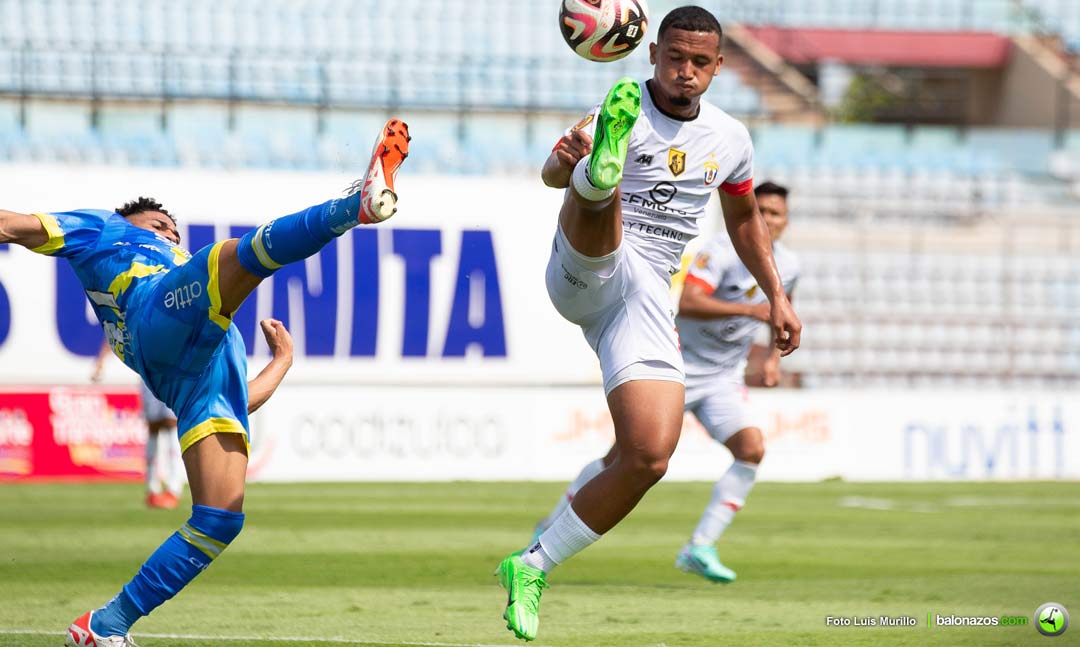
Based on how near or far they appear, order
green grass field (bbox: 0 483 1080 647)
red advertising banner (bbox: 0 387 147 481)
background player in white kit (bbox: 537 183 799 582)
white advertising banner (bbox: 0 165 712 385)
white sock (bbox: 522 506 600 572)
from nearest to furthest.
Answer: white sock (bbox: 522 506 600 572), green grass field (bbox: 0 483 1080 647), background player in white kit (bbox: 537 183 799 582), red advertising banner (bbox: 0 387 147 481), white advertising banner (bbox: 0 165 712 385)

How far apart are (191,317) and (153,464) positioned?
8625mm

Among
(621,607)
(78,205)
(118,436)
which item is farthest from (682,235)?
(78,205)

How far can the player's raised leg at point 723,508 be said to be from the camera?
8.29 m

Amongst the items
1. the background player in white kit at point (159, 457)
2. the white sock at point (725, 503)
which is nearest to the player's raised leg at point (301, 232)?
the white sock at point (725, 503)

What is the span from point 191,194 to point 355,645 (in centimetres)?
1255

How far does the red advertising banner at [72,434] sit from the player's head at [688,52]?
1142 cm

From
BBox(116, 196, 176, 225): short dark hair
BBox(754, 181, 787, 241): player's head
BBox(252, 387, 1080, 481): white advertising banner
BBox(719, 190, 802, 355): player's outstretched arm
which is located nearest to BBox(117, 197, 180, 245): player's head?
BBox(116, 196, 176, 225): short dark hair

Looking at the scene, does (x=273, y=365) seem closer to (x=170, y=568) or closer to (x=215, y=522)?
(x=215, y=522)

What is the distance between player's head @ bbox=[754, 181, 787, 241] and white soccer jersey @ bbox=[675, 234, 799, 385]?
28cm

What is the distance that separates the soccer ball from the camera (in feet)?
20.8

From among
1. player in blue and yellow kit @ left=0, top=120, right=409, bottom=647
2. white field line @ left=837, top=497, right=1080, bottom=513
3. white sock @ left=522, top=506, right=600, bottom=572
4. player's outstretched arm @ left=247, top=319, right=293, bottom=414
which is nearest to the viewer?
player in blue and yellow kit @ left=0, top=120, right=409, bottom=647

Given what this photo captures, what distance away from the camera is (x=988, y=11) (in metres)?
31.7

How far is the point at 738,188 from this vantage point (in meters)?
6.59

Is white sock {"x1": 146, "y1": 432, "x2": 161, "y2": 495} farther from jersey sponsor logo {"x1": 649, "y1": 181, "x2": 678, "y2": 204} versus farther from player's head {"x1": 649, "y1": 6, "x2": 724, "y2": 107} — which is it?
player's head {"x1": 649, "y1": 6, "x2": 724, "y2": 107}
